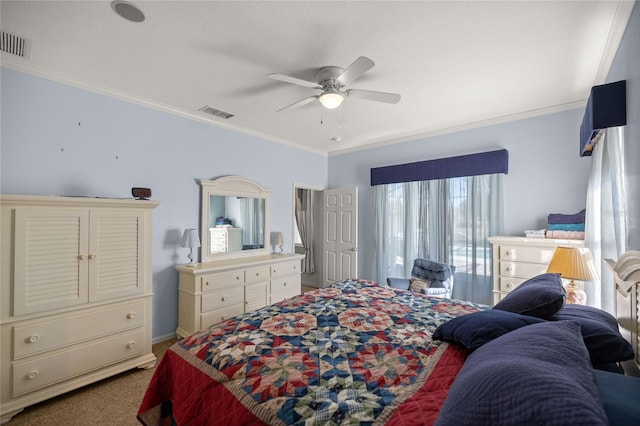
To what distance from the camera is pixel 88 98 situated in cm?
268

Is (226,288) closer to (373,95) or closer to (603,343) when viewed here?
(373,95)

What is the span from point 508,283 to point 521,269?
203mm

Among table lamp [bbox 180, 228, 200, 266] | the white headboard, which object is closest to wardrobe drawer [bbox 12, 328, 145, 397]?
table lamp [bbox 180, 228, 200, 266]

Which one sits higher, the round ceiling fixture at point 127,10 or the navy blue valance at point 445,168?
the round ceiling fixture at point 127,10

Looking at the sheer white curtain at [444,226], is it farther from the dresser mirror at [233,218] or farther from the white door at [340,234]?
the dresser mirror at [233,218]

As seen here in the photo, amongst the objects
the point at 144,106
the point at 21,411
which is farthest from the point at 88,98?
the point at 21,411

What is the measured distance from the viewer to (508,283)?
9.91 feet

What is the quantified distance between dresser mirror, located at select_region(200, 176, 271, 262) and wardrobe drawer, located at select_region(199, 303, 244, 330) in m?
0.67

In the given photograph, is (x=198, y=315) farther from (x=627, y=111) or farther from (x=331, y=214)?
(x=627, y=111)

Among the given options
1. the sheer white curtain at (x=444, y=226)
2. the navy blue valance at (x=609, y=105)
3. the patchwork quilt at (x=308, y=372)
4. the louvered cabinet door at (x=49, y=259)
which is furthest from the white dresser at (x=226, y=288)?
the navy blue valance at (x=609, y=105)

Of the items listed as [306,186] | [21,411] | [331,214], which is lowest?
[21,411]

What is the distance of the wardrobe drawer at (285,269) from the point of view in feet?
12.7

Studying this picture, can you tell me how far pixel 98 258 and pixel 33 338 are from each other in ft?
2.15

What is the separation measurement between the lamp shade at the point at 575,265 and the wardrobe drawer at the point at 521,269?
68 centimetres
